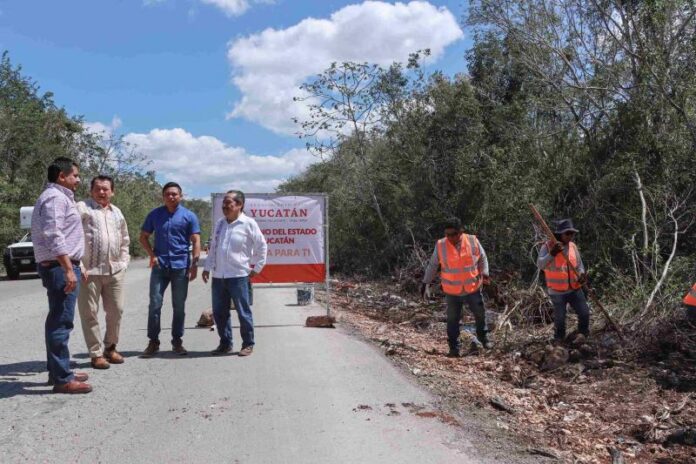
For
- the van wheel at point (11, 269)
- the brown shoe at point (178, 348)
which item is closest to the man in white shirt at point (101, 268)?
the brown shoe at point (178, 348)

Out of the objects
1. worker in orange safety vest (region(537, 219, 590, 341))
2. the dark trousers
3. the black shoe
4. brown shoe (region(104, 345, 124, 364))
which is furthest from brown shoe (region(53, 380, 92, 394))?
worker in orange safety vest (region(537, 219, 590, 341))

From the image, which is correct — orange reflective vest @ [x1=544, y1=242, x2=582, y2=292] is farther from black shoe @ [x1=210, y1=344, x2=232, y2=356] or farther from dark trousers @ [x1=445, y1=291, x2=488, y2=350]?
black shoe @ [x1=210, y1=344, x2=232, y2=356]

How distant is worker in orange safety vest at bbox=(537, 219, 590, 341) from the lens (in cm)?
764

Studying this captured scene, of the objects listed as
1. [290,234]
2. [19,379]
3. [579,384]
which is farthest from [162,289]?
[579,384]

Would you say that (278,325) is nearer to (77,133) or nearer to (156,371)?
(156,371)

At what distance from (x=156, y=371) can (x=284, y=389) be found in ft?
5.05

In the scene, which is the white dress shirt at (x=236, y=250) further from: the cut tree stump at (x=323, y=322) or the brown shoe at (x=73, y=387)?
the cut tree stump at (x=323, y=322)

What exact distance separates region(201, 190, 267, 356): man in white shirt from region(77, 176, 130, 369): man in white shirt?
111 cm

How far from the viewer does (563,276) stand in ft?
25.2

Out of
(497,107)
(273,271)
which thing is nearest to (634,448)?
(273,271)

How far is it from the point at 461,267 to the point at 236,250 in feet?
9.02

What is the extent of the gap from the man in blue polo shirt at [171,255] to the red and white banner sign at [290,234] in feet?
9.78

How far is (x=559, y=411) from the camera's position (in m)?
5.38

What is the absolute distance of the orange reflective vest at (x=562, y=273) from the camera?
7641 mm
